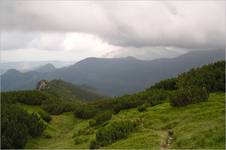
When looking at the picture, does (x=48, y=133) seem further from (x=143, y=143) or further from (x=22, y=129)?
(x=143, y=143)

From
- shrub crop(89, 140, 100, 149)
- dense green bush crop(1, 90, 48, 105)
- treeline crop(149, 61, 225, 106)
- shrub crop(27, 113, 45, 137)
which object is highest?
treeline crop(149, 61, 225, 106)

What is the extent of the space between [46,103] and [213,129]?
79.3 ft

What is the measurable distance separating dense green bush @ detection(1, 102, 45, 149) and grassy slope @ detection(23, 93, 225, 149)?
884 mm

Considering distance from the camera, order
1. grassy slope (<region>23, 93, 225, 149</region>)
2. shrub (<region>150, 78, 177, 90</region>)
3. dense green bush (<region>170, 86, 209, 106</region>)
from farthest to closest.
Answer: shrub (<region>150, 78, 177, 90</region>) < dense green bush (<region>170, 86, 209, 106</region>) < grassy slope (<region>23, 93, 225, 149</region>)

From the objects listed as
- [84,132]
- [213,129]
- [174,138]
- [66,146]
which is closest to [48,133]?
[84,132]

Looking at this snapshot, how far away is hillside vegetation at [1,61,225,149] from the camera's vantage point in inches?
671

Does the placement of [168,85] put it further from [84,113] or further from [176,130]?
[176,130]

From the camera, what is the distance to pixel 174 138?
17516 mm

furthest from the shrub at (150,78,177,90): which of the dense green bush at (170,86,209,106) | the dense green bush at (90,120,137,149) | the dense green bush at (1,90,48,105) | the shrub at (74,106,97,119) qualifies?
the dense green bush at (90,120,137,149)

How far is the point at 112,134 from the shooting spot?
19453mm

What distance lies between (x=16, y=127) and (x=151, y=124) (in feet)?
28.3

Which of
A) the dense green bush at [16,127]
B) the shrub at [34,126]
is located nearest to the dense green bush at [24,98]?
the dense green bush at [16,127]

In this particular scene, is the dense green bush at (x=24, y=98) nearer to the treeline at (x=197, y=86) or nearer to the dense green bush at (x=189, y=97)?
the treeline at (x=197, y=86)

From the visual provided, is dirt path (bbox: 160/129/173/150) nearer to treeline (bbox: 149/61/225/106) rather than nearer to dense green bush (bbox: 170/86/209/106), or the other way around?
dense green bush (bbox: 170/86/209/106)
